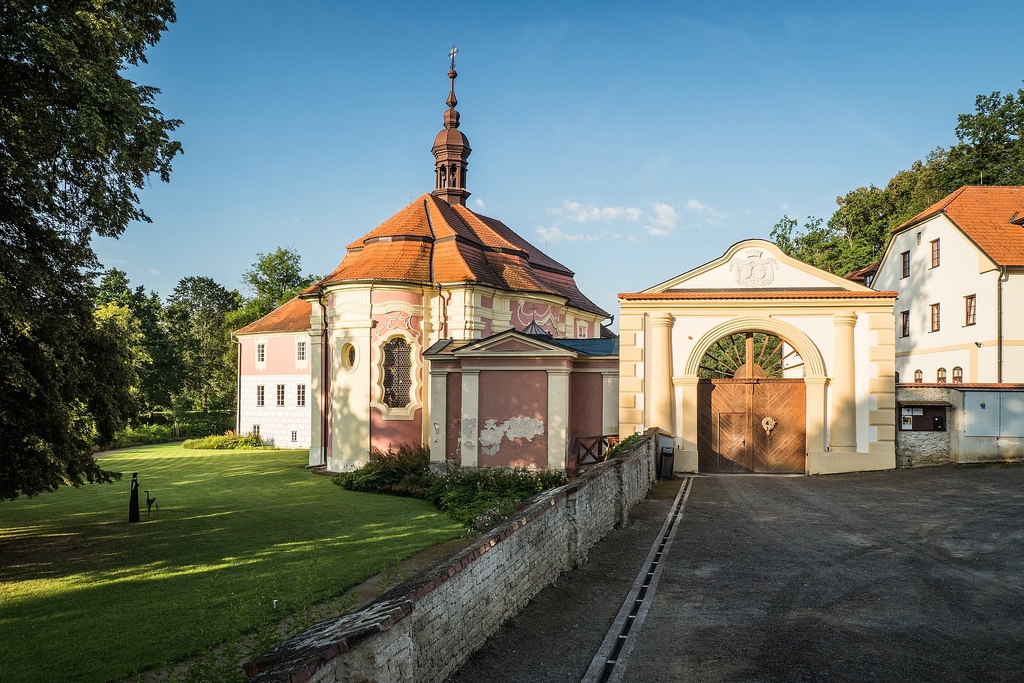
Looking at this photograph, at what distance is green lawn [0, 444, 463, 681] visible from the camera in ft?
27.8

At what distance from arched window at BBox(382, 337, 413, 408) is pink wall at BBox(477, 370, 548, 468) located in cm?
535

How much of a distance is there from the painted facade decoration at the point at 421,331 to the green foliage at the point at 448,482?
2.19 ft

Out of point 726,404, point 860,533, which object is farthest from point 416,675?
point 726,404

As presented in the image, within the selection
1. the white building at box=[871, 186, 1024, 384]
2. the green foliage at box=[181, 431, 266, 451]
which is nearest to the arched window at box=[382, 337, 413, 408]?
the green foliage at box=[181, 431, 266, 451]

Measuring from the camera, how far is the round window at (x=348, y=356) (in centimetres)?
2611

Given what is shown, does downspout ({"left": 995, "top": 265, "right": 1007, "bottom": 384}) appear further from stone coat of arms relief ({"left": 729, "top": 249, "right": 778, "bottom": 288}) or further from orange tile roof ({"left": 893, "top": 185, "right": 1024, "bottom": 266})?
stone coat of arms relief ({"left": 729, "top": 249, "right": 778, "bottom": 288})

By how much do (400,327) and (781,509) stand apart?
1643cm

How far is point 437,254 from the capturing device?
2786cm

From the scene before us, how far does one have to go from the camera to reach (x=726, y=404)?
17750 mm

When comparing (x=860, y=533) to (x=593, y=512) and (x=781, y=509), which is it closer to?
(x=781, y=509)

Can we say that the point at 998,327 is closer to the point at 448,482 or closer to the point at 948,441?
the point at 948,441

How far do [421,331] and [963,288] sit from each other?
20.9 metres

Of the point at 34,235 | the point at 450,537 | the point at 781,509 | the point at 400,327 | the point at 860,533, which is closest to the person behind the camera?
the point at 860,533

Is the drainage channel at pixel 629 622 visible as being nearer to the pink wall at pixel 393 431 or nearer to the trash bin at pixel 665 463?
the trash bin at pixel 665 463
